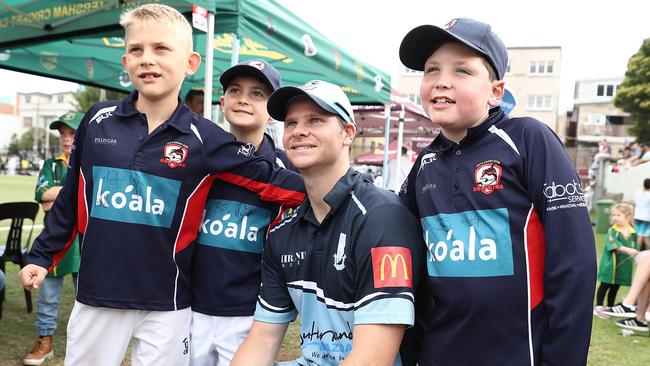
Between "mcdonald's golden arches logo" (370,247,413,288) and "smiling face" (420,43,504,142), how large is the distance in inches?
18.8

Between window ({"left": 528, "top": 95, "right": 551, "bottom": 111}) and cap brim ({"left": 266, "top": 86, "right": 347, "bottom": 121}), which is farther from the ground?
window ({"left": 528, "top": 95, "right": 551, "bottom": 111})

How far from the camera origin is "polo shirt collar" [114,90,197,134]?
2357 mm

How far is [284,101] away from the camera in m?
2.09

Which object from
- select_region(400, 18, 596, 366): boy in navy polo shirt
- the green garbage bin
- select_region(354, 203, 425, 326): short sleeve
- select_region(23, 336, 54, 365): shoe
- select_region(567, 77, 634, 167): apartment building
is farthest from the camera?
select_region(567, 77, 634, 167): apartment building

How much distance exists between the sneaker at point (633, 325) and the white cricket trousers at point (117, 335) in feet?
18.6

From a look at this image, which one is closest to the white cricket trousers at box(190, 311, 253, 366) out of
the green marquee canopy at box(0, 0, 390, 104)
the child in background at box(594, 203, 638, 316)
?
the green marquee canopy at box(0, 0, 390, 104)

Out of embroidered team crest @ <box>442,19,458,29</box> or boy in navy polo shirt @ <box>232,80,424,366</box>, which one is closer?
boy in navy polo shirt @ <box>232,80,424,366</box>

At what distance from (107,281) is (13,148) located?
80542mm

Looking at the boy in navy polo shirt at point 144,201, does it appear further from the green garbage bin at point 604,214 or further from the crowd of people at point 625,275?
the green garbage bin at point 604,214

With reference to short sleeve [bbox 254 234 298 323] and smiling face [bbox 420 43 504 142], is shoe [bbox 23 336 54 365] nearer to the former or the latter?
short sleeve [bbox 254 234 298 323]

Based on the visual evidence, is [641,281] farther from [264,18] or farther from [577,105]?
[577,105]

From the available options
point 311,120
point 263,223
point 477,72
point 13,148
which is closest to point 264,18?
point 263,223

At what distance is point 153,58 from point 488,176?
1468mm

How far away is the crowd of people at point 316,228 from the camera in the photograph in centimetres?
167
